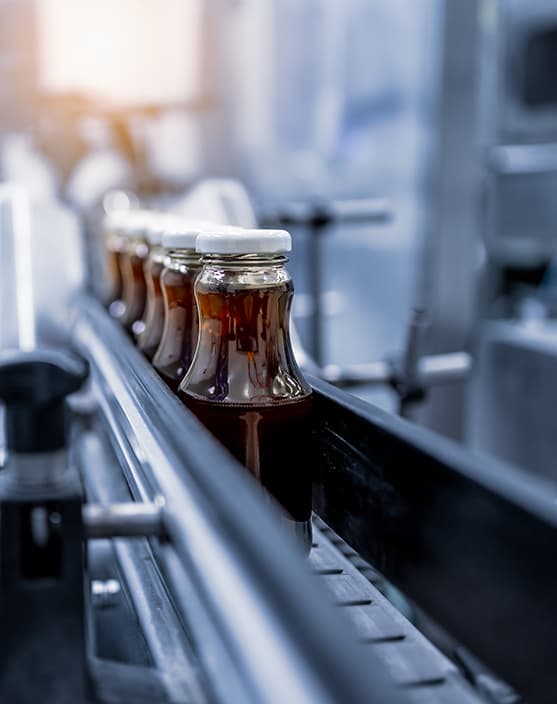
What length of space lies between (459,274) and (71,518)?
78.5 inches

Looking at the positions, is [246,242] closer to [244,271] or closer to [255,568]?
[244,271]

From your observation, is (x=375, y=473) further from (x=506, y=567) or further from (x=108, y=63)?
(x=108, y=63)

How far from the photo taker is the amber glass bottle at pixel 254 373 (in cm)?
52

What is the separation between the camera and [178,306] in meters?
0.69

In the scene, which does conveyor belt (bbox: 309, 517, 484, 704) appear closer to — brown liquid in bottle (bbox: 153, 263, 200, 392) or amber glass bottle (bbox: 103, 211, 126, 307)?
brown liquid in bottle (bbox: 153, 263, 200, 392)

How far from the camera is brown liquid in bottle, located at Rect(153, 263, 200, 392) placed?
0.66 metres

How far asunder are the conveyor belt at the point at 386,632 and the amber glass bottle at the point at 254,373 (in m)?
0.03

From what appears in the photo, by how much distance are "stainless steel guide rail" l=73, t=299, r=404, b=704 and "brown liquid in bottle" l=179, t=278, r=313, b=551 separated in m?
0.08

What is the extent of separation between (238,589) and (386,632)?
0.22 m

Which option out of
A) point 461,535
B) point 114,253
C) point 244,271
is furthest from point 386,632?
point 114,253

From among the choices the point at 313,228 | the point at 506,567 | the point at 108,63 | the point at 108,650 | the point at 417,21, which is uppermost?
the point at 417,21

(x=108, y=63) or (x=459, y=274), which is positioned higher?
(x=108, y=63)

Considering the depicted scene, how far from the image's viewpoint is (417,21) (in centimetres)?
224

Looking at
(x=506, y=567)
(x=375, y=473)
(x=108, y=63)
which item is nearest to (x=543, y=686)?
(x=506, y=567)
